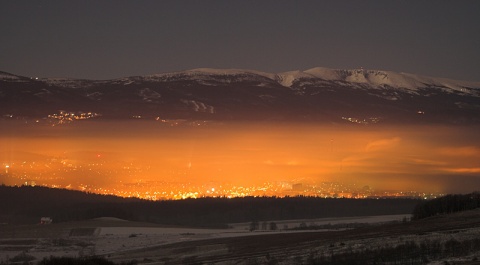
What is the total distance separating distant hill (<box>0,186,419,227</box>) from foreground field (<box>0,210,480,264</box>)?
60320 mm

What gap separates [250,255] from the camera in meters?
59.1

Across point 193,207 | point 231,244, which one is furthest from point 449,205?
point 193,207

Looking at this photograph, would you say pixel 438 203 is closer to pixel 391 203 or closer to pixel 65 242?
pixel 65 242

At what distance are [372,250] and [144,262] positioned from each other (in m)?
14.9

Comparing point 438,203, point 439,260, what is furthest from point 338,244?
point 438,203

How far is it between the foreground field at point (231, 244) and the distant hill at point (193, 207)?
60.3 meters

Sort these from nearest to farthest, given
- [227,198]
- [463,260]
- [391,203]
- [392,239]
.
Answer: [463,260] → [392,239] → [391,203] → [227,198]

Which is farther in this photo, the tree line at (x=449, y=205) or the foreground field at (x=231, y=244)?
the tree line at (x=449, y=205)

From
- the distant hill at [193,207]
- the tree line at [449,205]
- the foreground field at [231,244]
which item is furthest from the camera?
the distant hill at [193,207]

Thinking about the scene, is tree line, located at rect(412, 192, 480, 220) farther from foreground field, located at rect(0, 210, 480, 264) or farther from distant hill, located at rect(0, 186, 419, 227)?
distant hill, located at rect(0, 186, 419, 227)

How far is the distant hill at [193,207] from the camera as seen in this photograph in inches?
6152

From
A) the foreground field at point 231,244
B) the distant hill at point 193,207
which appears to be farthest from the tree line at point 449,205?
the distant hill at point 193,207

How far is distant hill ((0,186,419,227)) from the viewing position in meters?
156

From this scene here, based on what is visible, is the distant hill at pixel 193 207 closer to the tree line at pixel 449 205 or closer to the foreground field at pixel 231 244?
the foreground field at pixel 231 244
